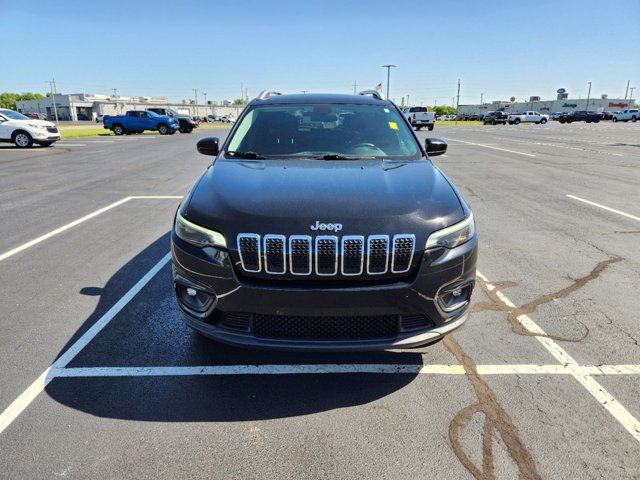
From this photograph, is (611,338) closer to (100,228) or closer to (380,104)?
(380,104)

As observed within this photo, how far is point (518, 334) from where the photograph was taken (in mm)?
3498

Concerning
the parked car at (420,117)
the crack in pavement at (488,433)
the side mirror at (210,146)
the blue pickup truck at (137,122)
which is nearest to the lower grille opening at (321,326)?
the crack in pavement at (488,433)

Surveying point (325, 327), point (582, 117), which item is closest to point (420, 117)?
point (582, 117)

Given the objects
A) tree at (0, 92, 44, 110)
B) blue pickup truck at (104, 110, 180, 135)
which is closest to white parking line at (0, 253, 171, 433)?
blue pickup truck at (104, 110, 180, 135)

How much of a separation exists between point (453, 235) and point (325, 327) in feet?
3.09

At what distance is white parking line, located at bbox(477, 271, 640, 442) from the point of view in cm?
252

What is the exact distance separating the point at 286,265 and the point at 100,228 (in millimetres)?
4970

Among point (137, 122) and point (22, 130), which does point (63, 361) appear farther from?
point (137, 122)

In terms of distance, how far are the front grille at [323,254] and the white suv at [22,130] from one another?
21.6 m

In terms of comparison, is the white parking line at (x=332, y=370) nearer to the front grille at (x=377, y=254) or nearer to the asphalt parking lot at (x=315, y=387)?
the asphalt parking lot at (x=315, y=387)

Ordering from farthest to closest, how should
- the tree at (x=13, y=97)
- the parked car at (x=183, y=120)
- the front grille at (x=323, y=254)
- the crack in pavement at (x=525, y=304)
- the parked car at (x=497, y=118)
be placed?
the tree at (x=13, y=97) < the parked car at (x=497, y=118) < the parked car at (x=183, y=120) < the crack in pavement at (x=525, y=304) < the front grille at (x=323, y=254)

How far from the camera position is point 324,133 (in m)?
4.11

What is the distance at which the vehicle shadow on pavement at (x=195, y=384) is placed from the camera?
262 cm

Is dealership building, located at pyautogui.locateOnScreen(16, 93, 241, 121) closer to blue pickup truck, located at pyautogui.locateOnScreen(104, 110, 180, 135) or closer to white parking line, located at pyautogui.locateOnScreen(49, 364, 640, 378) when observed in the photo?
blue pickup truck, located at pyautogui.locateOnScreen(104, 110, 180, 135)
